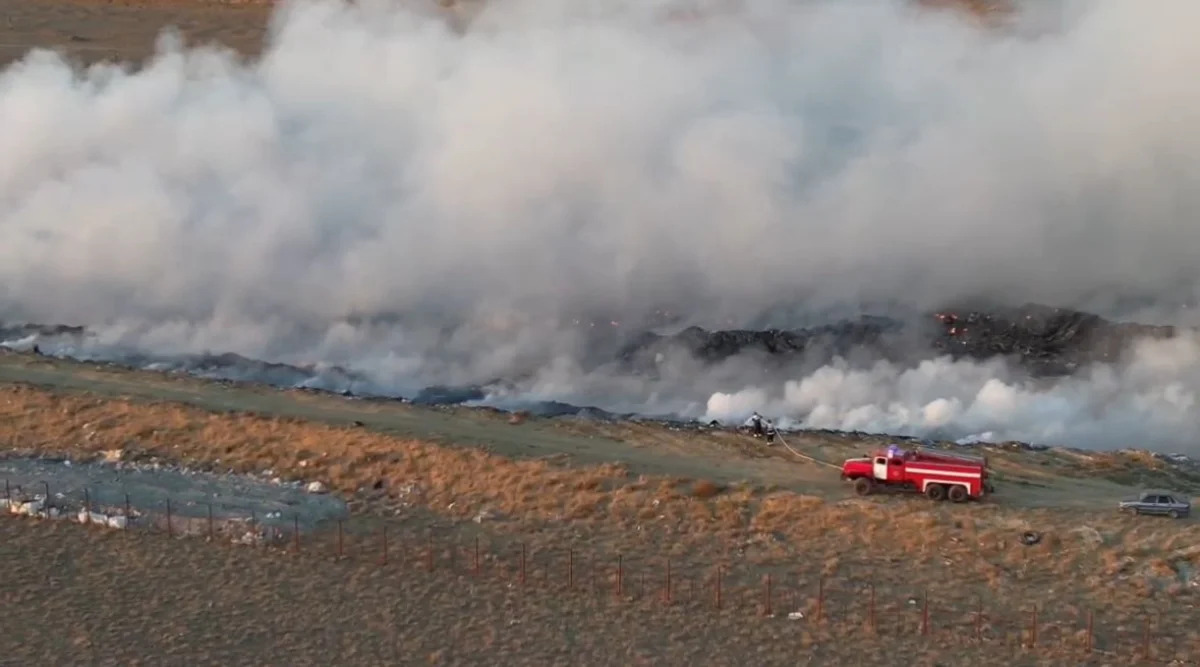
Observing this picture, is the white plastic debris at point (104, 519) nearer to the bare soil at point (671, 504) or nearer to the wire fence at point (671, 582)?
the wire fence at point (671, 582)

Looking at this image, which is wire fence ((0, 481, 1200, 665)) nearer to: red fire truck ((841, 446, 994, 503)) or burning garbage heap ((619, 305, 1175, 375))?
red fire truck ((841, 446, 994, 503))

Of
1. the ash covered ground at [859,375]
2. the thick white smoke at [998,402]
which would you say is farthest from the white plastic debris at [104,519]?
the thick white smoke at [998,402]

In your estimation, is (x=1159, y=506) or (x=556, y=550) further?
(x=1159, y=506)

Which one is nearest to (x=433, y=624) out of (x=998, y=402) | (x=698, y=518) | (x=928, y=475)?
(x=698, y=518)

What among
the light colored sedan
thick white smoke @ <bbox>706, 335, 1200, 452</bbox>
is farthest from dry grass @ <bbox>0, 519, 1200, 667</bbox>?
thick white smoke @ <bbox>706, 335, 1200, 452</bbox>

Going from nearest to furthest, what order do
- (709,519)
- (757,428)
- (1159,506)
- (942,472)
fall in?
(1159,506) → (709,519) → (942,472) → (757,428)

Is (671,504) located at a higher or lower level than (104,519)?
higher

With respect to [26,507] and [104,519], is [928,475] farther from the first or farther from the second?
[26,507]
